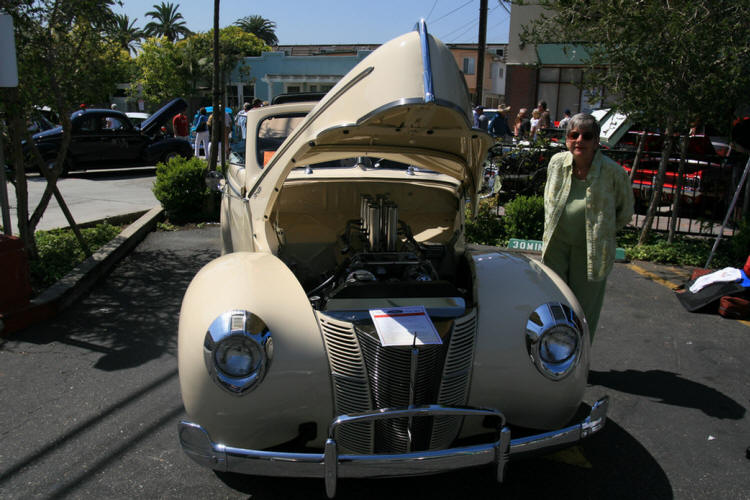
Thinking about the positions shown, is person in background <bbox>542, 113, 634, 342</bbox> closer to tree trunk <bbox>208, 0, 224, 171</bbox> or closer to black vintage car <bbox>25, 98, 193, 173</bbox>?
tree trunk <bbox>208, 0, 224, 171</bbox>

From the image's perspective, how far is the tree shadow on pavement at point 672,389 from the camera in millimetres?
3816

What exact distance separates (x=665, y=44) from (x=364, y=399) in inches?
248

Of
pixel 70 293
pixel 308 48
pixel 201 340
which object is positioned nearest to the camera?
pixel 201 340

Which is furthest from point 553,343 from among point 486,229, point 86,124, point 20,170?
point 86,124

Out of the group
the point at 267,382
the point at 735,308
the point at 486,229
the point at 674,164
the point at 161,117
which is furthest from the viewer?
the point at 161,117

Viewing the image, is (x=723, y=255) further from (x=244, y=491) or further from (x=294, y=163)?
(x=244, y=491)

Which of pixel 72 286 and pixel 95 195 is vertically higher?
pixel 95 195

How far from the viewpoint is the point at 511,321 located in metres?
2.88

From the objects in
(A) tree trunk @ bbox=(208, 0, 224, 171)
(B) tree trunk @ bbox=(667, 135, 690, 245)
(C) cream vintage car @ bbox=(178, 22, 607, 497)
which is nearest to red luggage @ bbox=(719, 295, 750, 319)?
(B) tree trunk @ bbox=(667, 135, 690, 245)

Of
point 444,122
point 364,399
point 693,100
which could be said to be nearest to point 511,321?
point 364,399

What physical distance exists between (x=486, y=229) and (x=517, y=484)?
18.4 feet

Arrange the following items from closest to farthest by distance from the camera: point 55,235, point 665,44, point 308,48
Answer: point 665,44 → point 55,235 → point 308,48

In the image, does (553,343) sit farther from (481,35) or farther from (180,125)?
(180,125)

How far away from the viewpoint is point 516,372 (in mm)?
2764
